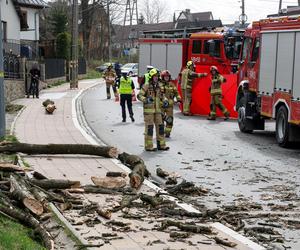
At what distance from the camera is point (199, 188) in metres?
10.2

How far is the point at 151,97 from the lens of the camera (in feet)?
48.5

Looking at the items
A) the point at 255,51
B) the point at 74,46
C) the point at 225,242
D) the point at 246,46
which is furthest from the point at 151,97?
the point at 74,46

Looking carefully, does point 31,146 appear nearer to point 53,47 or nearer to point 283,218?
point 283,218

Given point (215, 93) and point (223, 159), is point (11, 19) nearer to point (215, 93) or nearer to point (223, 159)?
point (215, 93)

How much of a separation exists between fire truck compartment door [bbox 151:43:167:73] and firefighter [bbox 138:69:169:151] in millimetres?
16218

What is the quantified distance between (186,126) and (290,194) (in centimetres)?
1012

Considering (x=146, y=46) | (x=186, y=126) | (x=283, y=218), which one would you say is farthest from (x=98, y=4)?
(x=283, y=218)

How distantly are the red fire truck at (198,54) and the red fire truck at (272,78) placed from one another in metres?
3.78

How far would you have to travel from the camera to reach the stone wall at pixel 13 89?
2829cm

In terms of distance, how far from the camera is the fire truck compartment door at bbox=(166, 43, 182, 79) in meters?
30.1

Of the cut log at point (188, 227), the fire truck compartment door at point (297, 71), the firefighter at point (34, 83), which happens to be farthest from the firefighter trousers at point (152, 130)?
the firefighter at point (34, 83)

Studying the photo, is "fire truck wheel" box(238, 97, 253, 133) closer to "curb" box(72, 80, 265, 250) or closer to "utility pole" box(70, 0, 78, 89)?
"curb" box(72, 80, 265, 250)

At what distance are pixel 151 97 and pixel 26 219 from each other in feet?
25.8

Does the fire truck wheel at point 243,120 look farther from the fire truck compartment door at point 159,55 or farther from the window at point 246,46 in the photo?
the fire truck compartment door at point 159,55
